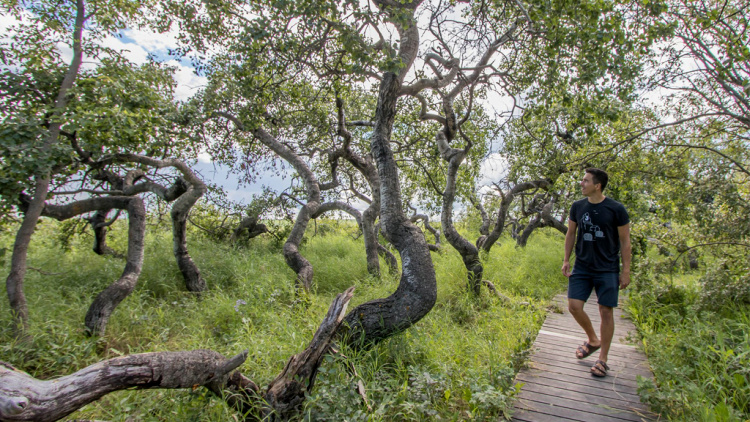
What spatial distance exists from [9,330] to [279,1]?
5438 mm

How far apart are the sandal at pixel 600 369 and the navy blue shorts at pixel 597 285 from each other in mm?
665

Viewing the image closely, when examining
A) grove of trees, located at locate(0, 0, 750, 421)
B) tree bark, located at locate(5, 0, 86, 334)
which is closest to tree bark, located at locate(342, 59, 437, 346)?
grove of trees, located at locate(0, 0, 750, 421)

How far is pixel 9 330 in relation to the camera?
15.0ft

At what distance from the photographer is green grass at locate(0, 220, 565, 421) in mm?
3094

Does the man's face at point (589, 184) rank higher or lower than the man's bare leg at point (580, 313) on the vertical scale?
higher

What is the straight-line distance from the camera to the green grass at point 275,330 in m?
3.09

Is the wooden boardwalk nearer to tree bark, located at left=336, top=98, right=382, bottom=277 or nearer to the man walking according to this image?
the man walking

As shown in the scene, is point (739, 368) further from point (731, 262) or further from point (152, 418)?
point (152, 418)

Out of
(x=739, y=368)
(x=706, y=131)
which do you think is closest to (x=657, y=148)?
(x=706, y=131)

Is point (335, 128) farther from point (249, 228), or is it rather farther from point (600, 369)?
point (600, 369)

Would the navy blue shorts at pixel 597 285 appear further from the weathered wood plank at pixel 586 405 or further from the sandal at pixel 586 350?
the weathered wood plank at pixel 586 405

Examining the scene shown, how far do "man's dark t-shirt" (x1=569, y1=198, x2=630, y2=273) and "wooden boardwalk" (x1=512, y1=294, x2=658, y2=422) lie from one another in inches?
46.2

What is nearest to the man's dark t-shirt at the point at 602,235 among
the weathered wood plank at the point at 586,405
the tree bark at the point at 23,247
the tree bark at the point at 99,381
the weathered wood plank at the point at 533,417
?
the weathered wood plank at the point at 586,405

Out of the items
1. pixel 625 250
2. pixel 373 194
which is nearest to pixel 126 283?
pixel 373 194
